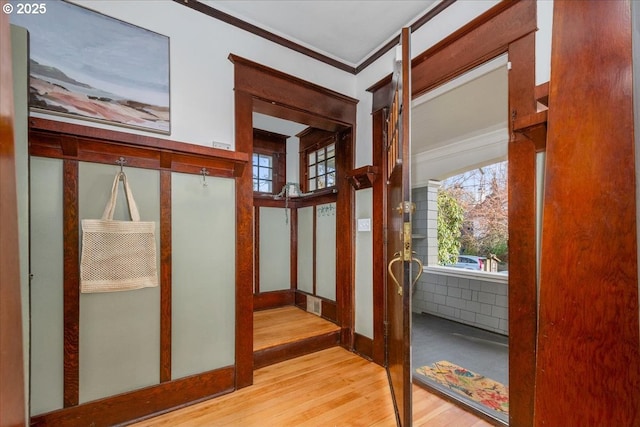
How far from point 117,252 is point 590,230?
2.13 metres

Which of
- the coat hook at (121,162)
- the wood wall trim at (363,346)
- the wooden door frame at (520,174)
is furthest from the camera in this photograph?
the wood wall trim at (363,346)

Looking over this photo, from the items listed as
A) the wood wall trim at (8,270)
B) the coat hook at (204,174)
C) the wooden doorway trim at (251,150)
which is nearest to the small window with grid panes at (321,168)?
the wooden doorway trim at (251,150)

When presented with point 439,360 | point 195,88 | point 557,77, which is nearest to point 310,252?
point 439,360

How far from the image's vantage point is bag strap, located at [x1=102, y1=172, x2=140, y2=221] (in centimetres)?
162

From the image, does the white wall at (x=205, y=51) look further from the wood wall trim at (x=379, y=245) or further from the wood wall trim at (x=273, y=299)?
the wood wall trim at (x=273, y=299)

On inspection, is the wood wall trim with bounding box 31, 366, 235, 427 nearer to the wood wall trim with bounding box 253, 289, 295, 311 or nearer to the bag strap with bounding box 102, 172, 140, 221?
the bag strap with bounding box 102, 172, 140, 221

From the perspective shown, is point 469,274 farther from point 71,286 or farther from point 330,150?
point 71,286

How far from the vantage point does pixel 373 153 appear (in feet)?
8.43

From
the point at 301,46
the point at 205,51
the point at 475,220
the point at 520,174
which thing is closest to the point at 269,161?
the point at 301,46

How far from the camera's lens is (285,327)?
2898mm

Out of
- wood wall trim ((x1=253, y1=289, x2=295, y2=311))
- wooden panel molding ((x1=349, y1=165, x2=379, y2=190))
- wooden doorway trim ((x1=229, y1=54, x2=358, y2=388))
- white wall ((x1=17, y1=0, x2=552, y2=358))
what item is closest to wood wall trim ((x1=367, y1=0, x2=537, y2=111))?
white wall ((x1=17, y1=0, x2=552, y2=358))

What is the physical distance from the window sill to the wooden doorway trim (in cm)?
181

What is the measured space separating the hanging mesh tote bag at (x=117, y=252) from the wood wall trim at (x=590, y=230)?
197 cm

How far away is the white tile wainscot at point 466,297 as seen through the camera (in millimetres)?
3252
